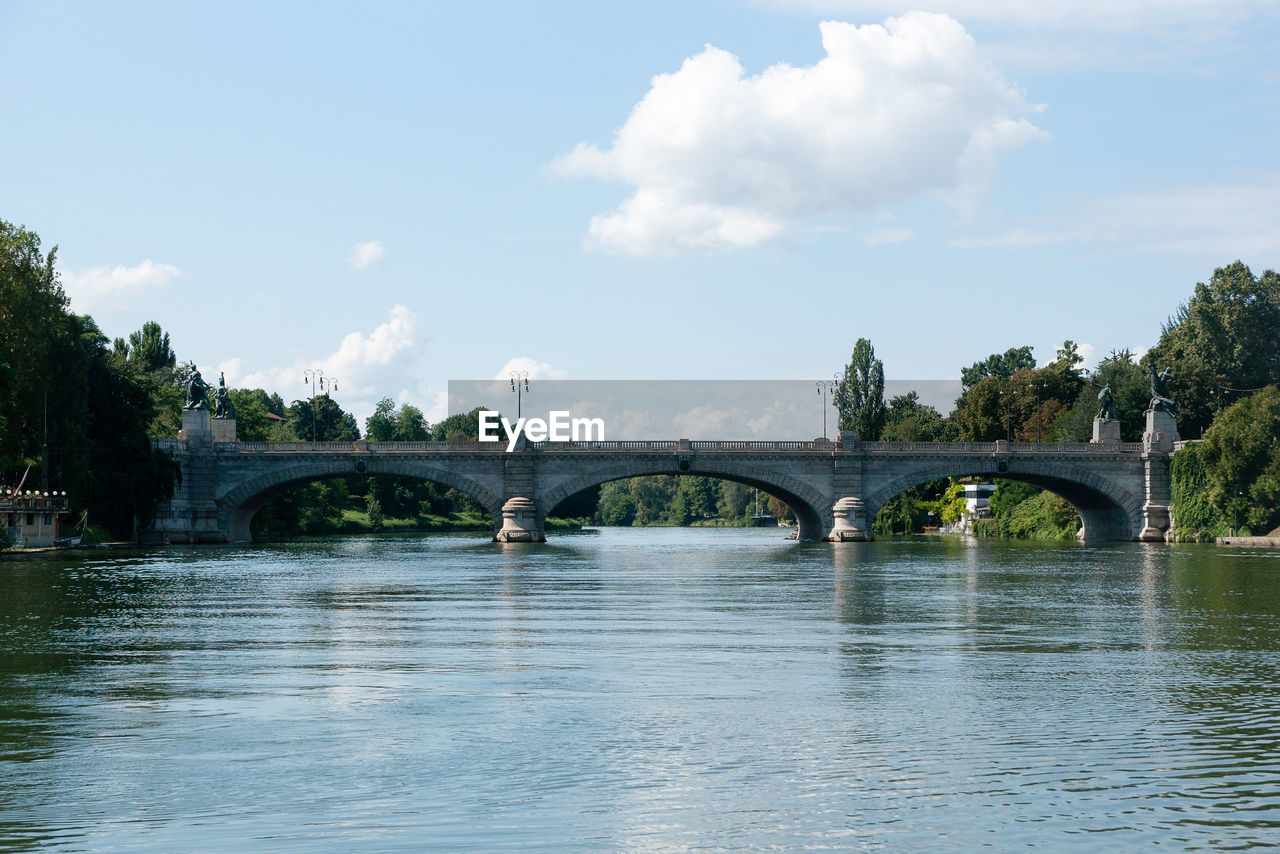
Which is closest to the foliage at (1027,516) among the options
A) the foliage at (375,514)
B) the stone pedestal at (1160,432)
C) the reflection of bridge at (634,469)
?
the stone pedestal at (1160,432)

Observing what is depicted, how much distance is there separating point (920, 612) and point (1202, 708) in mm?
18396

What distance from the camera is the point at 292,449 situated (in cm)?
9581

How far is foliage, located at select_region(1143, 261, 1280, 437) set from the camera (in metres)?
112

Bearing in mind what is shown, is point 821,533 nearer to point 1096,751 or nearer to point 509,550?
point 509,550

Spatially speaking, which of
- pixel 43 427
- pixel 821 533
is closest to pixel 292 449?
pixel 43 427

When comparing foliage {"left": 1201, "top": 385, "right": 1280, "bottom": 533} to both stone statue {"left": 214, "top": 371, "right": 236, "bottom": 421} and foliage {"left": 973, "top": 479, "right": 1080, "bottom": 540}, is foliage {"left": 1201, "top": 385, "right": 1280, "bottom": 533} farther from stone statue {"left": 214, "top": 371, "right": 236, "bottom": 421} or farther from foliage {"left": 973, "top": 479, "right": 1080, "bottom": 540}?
stone statue {"left": 214, "top": 371, "right": 236, "bottom": 421}

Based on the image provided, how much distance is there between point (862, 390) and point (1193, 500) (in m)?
45.4

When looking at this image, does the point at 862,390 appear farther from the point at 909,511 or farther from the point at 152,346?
the point at 152,346

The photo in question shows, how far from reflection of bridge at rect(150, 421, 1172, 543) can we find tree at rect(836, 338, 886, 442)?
35.9m

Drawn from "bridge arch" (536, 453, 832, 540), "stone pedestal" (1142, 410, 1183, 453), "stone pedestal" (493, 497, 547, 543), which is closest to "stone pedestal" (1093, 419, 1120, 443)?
"stone pedestal" (1142, 410, 1183, 453)

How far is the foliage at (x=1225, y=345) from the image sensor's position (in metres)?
112

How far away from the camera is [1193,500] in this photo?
95.1m

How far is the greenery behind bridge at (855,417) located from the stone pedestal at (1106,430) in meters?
6.47

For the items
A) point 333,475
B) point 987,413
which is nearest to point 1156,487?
point 987,413
